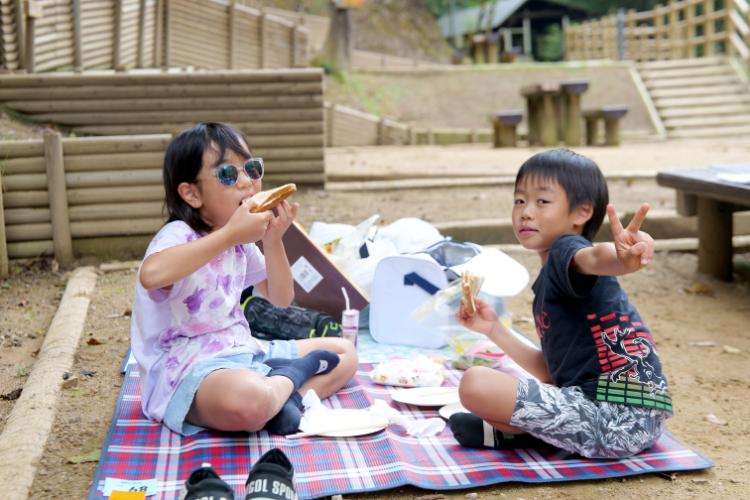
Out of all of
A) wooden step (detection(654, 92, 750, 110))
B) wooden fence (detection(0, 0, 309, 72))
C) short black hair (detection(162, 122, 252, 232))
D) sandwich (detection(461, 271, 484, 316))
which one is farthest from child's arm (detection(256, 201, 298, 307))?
wooden step (detection(654, 92, 750, 110))

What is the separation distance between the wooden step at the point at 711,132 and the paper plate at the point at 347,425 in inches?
614

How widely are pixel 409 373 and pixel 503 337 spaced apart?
0.69m

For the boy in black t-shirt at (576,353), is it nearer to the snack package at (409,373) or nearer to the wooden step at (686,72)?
the snack package at (409,373)

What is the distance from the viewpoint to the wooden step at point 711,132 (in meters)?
17.4

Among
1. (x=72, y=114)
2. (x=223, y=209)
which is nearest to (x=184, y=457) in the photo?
(x=223, y=209)

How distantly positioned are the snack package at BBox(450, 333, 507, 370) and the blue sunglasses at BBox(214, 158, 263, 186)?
1502mm

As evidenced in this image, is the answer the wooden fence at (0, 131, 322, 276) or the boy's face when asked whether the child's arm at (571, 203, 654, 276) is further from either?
the wooden fence at (0, 131, 322, 276)

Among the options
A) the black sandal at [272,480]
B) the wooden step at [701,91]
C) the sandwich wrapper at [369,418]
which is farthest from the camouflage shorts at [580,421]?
the wooden step at [701,91]

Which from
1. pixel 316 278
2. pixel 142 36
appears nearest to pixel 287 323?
pixel 316 278

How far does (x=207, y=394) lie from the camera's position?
312 cm

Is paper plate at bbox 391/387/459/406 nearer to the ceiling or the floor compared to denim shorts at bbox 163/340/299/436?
nearer to the floor

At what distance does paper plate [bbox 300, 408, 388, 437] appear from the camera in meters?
3.25

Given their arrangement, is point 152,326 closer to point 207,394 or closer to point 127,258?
point 207,394

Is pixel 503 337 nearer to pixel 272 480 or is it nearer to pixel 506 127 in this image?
pixel 272 480
